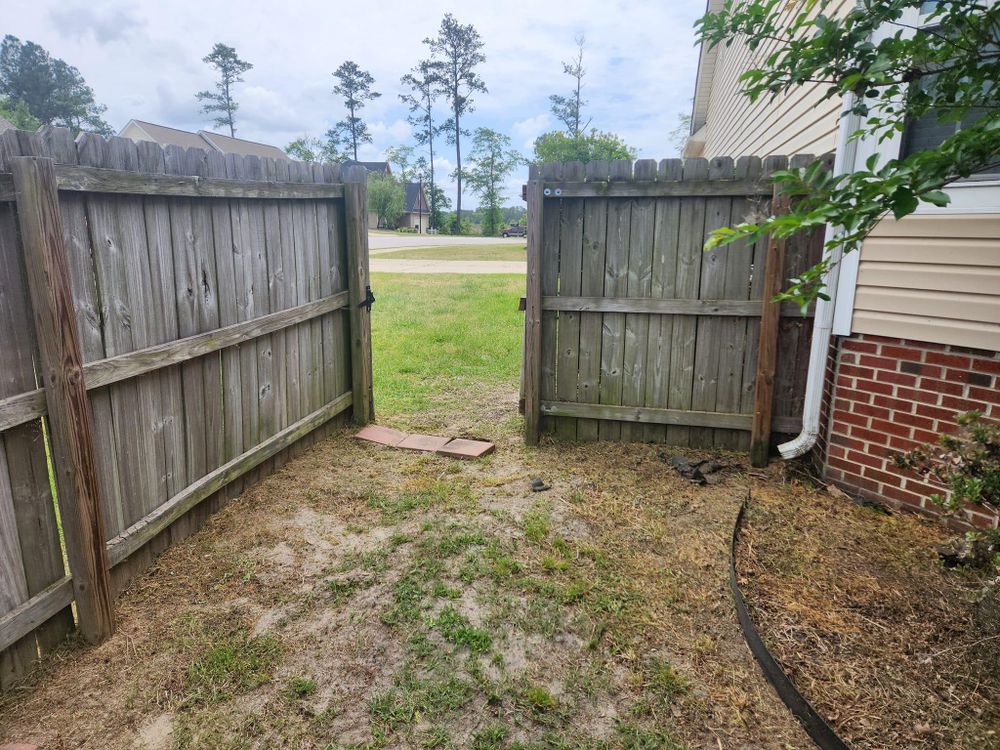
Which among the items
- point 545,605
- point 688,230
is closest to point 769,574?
point 545,605

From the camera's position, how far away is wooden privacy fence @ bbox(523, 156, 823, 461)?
4367mm

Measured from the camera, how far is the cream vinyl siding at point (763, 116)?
4302mm

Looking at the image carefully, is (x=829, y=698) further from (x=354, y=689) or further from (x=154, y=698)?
(x=154, y=698)

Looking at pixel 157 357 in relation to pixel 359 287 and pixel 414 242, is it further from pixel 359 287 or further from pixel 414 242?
pixel 414 242

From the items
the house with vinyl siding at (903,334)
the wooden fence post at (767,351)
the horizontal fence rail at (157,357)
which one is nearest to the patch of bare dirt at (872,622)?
the house with vinyl siding at (903,334)

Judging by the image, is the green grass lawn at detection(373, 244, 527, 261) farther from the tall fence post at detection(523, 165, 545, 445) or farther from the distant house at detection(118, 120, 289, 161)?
the tall fence post at detection(523, 165, 545, 445)

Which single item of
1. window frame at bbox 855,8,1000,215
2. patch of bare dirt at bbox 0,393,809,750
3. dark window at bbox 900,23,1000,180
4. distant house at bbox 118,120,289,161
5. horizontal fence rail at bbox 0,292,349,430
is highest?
distant house at bbox 118,120,289,161

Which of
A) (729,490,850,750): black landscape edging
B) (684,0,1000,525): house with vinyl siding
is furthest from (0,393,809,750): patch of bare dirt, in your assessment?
(684,0,1000,525): house with vinyl siding

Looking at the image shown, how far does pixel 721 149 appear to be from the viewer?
10.7m

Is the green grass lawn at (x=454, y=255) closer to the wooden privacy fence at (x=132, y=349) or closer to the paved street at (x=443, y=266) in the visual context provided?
the paved street at (x=443, y=266)

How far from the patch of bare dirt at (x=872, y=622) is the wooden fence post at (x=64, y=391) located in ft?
8.78

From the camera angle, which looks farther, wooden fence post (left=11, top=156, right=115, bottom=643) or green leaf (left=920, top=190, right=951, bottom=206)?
wooden fence post (left=11, top=156, right=115, bottom=643)

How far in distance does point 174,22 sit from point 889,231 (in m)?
21.8

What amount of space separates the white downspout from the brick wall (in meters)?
0.14
